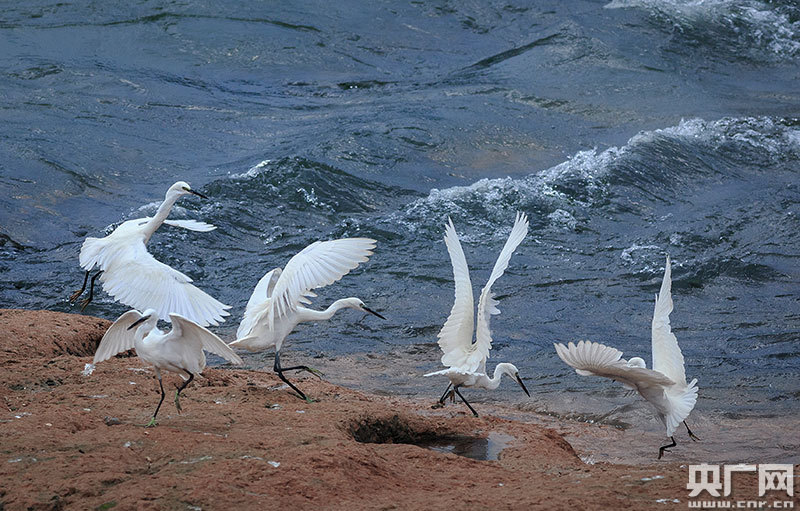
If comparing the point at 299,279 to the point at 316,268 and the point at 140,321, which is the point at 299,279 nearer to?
the point at 316,268

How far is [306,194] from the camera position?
12.0m

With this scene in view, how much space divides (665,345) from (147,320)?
330 cm

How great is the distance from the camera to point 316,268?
5965 millimetres

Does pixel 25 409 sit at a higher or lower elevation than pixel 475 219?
higher

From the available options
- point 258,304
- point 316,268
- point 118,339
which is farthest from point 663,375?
point 118,339

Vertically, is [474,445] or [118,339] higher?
[118,339]

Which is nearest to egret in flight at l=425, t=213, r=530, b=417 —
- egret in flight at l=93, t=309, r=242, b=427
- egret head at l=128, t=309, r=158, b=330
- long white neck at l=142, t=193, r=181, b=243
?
egret in flight at l=93, t=309, r=242, b=427

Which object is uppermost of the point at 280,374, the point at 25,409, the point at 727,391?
the point at 25,409

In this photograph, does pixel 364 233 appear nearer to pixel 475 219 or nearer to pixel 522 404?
pixel 475 219

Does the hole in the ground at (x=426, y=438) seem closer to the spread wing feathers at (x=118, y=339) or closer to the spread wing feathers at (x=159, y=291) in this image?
the spread wing feathers at (x=159, y=291)

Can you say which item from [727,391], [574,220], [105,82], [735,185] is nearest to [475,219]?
[574,220]

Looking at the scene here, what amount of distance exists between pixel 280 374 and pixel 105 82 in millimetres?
10059

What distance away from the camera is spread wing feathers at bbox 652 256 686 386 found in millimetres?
5992

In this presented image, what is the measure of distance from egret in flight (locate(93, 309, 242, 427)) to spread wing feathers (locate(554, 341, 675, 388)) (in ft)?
6.37
